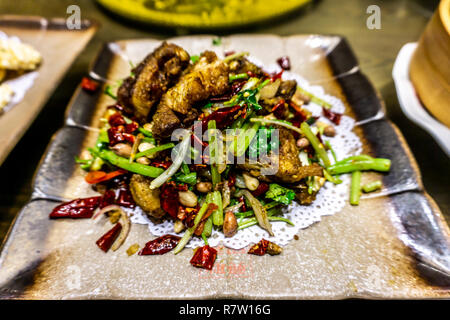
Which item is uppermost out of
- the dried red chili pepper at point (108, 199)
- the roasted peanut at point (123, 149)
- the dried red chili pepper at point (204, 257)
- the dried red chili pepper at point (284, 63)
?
the dried red chili pepper at point (284, 63)

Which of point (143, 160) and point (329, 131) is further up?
point (329, 131)

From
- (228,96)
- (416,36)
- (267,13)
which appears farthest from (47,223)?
(416,36)

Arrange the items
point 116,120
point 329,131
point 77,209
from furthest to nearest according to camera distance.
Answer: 1. point 329,131
2. point 116,120
3. point 77,209

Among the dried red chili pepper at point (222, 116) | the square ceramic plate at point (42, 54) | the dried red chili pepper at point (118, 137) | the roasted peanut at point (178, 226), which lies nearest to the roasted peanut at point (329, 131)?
the dried red chili pepper at point (222, 116)

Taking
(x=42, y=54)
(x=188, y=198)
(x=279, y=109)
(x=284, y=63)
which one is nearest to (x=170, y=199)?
(x=188, y=198)

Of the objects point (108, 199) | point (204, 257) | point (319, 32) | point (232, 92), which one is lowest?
point (204, 257)

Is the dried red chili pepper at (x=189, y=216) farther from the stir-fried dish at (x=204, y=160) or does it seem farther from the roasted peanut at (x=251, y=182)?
the roasted peanut at (x=251, y=182)

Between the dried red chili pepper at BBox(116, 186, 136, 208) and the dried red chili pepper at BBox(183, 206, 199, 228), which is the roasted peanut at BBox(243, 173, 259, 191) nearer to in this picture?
the dried red chili pepper at BBox(183, 206, 199, 228)

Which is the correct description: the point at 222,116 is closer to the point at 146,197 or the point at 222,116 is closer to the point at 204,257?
the point at 146,197
